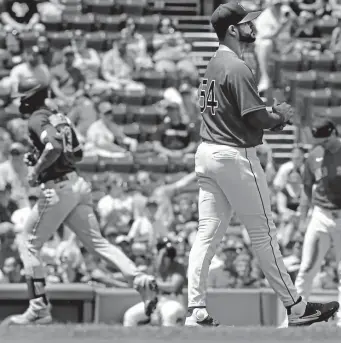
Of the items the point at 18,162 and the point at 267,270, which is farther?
the point at 18,162

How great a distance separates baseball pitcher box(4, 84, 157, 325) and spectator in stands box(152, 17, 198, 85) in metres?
8.69

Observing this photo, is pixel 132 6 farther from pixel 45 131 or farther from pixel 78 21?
pixel 45 131

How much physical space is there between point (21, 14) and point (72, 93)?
2.43m

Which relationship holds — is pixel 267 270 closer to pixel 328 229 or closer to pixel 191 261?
pixel 191 261

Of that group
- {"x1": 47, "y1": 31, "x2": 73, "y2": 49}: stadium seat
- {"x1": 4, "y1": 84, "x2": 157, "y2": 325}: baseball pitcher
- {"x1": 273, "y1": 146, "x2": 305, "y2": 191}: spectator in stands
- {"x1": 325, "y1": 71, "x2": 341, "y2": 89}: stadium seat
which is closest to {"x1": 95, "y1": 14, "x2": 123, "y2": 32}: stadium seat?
{"x1": 47, "y1": 31, "x2": 73, "y2": 49}: stadium seat

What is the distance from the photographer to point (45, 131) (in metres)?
7.75

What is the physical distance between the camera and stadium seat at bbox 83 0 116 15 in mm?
18094

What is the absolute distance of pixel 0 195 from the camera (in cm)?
1216

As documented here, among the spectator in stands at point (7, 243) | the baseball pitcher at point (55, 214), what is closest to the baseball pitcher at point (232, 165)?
the baseball pitcher at point (55, 214)

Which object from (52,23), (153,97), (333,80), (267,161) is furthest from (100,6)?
(267,161)

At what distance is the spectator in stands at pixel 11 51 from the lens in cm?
1611

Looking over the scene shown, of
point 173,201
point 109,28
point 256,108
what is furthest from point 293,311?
point 109,28

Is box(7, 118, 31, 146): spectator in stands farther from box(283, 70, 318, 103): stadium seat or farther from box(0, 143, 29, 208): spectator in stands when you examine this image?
box(283, 70, 318, 103): stadium seat

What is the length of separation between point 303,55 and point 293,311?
10.4 m
